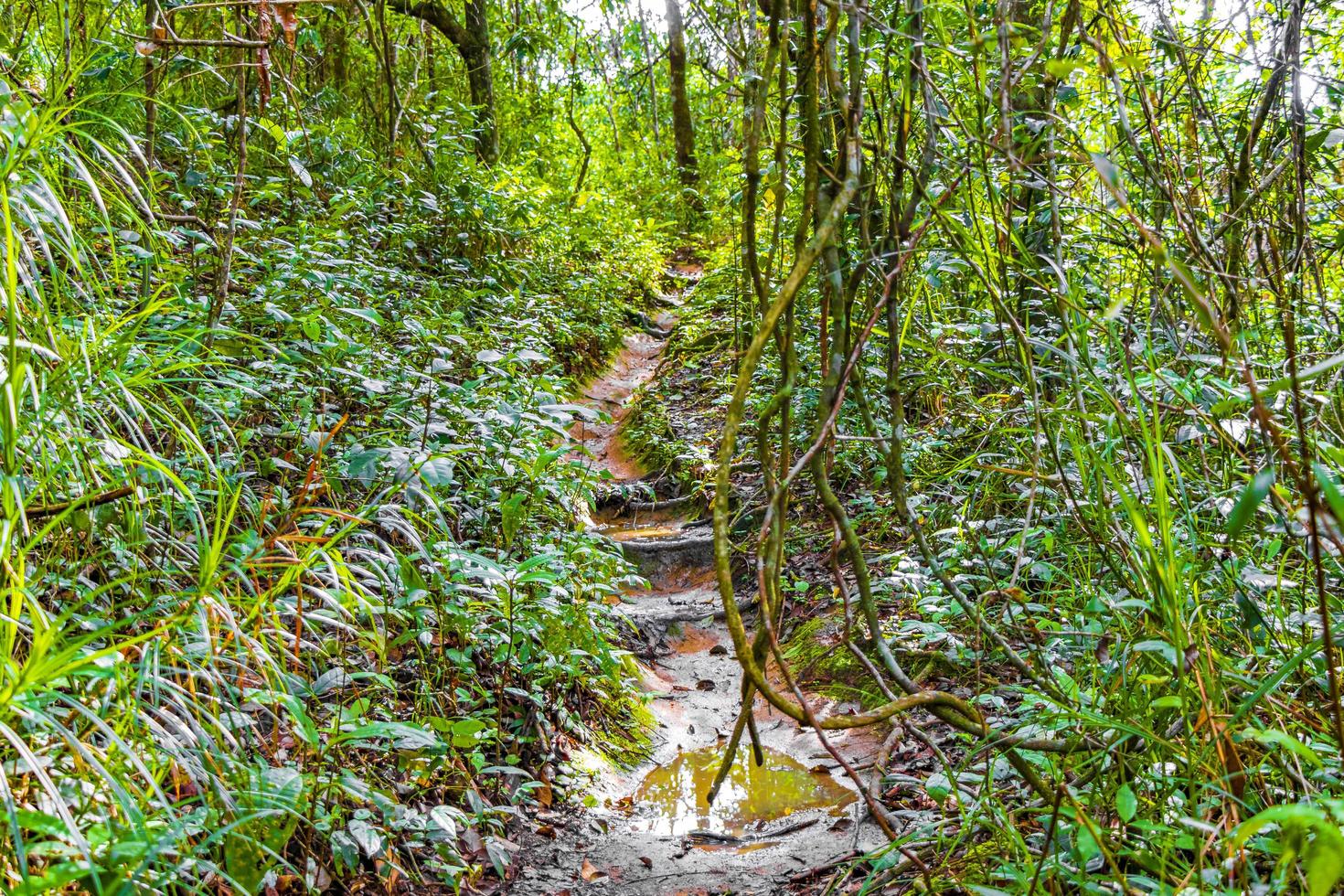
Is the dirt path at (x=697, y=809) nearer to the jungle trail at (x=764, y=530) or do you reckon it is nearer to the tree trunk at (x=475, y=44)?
the jungle trail at (x=764, y=530)

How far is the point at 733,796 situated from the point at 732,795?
0.05ft

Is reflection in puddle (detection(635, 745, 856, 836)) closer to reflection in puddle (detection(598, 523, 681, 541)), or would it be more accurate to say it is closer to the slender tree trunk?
reflection in puddle (detection(598, 523, 681, 541))

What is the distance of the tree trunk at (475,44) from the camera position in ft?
26.9

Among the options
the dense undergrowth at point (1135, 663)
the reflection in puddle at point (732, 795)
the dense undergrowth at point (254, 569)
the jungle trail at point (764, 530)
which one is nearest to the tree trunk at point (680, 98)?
the jungle trail at point (764, 530)

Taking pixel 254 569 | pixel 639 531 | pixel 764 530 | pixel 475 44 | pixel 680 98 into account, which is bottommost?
pixel 639 531

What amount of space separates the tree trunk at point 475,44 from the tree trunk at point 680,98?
499 cm

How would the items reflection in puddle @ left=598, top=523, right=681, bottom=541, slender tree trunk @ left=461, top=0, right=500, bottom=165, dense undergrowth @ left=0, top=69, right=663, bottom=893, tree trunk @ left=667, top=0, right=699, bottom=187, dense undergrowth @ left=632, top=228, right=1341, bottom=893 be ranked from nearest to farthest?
1. dense undergrowth @ left=632, top=228, right=1341, bottom=893
2. dense undergrowth @ left=0, top=69, right=663, bottom=893
3. reflection in puddle @ left=598, top=523, right=681, bottom=541
4. slender tree trunk @ left=461, top=0, right=500, bottom=165
5. tree trunk @ left=667, top=0, right=699, bottom=187

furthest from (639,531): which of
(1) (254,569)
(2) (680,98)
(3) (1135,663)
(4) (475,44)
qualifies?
(2) (680,98)

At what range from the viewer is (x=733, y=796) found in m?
2.75

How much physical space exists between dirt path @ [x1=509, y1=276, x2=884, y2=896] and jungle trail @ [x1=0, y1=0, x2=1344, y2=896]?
0.02 meters

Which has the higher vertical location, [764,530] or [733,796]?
[764,530]

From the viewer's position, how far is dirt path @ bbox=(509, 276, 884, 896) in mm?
2250

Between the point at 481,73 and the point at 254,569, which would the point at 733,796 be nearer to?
the point at 254,569

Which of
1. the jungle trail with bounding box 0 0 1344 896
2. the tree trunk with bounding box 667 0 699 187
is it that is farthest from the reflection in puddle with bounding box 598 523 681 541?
the tree trunk with bounding box 667 0 699 187
